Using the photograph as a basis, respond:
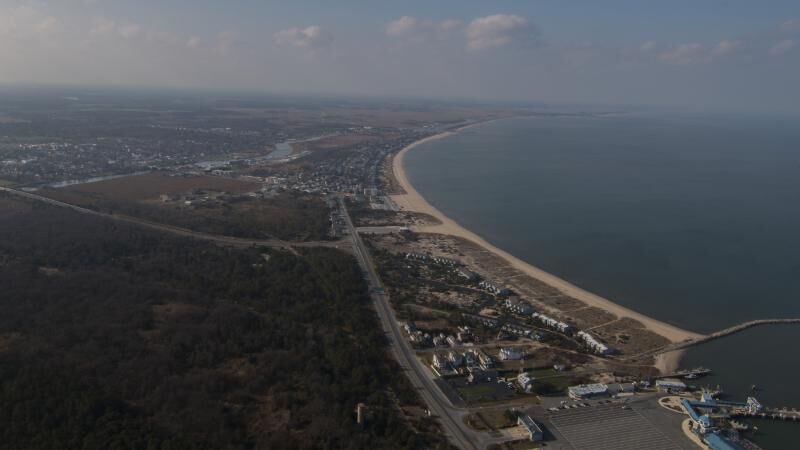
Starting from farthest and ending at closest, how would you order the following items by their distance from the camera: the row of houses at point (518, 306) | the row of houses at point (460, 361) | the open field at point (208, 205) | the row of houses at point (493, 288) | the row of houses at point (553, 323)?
the open field at point (208, 205) → the row of houses at point (493, 288) → the row of houses at point (518, 306) → the row of houses at point (553, 323) → the row of houses at point (460, 361)

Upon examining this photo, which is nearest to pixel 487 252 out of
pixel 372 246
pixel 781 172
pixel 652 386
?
pixel 372 246

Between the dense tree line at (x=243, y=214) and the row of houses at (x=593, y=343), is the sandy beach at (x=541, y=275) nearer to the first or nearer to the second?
the row of houses at (x=593, y=343)

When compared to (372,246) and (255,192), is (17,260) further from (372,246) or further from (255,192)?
(255,192)

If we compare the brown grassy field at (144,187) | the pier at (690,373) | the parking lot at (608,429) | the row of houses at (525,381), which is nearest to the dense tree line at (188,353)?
the row of houses at (525,381)

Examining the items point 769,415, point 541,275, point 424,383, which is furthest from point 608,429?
point 541,275

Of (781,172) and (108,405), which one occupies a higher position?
(781,172)

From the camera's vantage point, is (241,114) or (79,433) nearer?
(79,433)

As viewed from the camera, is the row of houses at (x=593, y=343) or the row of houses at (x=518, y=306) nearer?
the row of houses at (x=593, y=343)
